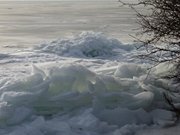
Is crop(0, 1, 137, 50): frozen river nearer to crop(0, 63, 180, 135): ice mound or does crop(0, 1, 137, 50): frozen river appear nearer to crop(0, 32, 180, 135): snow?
crop(0, 32, 180, 135): snow

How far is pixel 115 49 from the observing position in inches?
666

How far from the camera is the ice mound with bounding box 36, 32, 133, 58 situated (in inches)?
643

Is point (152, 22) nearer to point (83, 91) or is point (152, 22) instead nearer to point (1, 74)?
point (83, 91)

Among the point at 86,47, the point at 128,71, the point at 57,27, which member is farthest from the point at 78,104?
the point at 57,27

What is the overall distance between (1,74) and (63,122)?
182 inches

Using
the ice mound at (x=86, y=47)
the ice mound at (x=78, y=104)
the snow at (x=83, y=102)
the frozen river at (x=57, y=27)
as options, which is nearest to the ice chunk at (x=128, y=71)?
the snow at (x=83, y=102)

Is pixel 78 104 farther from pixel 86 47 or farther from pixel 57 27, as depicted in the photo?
pixel 57 27

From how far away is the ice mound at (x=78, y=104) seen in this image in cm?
773

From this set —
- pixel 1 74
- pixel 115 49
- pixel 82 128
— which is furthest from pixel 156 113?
pixel 115 49

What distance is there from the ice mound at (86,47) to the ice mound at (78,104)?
674 cm

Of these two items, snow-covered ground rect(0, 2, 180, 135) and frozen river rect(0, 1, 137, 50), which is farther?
frozen river rect(0, 1, 137, 50)

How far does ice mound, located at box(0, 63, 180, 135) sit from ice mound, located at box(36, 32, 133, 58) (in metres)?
6.74

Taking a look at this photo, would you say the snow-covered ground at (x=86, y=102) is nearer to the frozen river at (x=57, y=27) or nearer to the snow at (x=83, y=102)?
the snow at (x=83, y=102)

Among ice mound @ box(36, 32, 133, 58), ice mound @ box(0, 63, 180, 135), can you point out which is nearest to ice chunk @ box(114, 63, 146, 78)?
ice mound @ box(0, 63, 180, 135)
